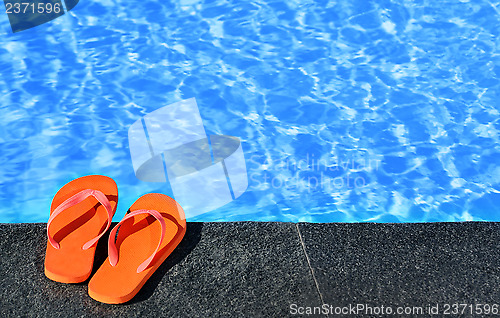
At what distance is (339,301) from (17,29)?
389 cm

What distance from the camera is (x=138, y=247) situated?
8.32 ft

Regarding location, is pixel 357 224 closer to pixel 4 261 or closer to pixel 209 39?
pixel 4 261

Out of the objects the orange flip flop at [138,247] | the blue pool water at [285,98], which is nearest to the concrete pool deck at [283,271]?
the orange flip flop at [138,247]

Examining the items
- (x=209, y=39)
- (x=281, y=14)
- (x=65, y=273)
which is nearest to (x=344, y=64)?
(x=281, y=14)

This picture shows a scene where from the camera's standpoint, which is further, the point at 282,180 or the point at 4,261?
the point at 282,180

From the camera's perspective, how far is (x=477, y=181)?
11.4 ft

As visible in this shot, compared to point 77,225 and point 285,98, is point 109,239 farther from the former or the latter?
point 285,98

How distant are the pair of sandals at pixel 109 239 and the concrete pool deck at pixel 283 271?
71 mm

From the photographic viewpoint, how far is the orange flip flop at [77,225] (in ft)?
7.93

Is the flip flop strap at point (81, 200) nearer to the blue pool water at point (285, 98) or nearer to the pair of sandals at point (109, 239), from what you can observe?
the pair of sandals at point (109, 239)

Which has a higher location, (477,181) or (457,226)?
(457,226)

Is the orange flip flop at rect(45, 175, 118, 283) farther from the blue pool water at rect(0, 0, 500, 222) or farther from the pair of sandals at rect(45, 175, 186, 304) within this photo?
the blue pool water at rect(0, 0, 500, 222)

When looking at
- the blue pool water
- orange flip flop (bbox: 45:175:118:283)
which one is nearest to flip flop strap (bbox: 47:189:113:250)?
orange flip flop (bbox: 45:175:118:283)

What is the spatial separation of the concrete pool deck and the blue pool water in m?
0.56
